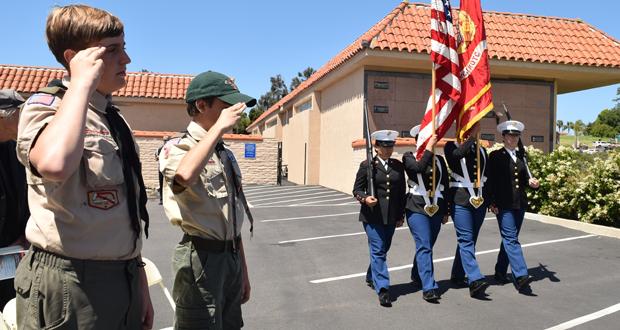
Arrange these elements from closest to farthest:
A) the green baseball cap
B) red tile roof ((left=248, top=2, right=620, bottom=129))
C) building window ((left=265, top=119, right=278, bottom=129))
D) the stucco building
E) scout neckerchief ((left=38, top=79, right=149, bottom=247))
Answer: scout neckerchief ((left=38, top=79, right=149, bottom=247)) → the green baseball cap → red tile roof ((left=248, top=2, right=620, bottom=129)) → the stucco building → building window ((left=265, top=119, right=278, bottom=129))

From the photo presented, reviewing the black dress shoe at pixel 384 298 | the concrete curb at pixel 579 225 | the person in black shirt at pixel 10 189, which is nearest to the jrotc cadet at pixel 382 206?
the black dress shoe at pixel 384 298

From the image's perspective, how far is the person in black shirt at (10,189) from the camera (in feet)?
9.84

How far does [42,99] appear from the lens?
1.80 metres

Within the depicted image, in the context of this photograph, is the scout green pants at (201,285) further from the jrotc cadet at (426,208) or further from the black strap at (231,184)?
the jrotc cadet at (426,208)

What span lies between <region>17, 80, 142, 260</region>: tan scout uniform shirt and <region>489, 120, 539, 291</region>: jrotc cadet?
5.05 m

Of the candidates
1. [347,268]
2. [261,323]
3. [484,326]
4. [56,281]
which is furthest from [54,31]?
[347,268]

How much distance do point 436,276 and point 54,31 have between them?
557 centimetres

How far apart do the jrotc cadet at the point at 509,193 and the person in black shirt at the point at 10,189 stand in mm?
4973

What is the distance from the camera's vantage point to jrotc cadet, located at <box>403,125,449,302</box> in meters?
5.46

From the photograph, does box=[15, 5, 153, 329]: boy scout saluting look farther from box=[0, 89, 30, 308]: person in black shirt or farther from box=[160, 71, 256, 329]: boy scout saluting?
box=[0, 89, 30, 308]: person in black shirt

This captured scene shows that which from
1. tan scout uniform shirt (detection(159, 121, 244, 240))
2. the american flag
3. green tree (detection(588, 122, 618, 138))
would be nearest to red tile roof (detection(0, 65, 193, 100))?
the american flag

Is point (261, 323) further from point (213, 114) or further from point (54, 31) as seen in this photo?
point (54, 31)

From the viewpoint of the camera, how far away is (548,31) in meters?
16.8

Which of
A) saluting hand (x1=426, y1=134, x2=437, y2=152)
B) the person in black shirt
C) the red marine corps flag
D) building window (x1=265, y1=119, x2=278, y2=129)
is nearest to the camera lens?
the person in black shirt
